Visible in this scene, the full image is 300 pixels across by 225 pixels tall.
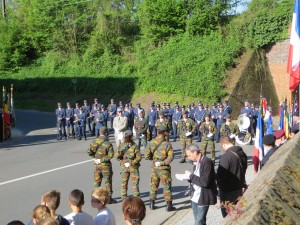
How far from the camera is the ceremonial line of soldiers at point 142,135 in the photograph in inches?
402

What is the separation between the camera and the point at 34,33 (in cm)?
5347

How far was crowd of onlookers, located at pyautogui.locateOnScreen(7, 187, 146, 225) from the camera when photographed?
481cm

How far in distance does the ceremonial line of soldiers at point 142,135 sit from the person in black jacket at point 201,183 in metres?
2.89

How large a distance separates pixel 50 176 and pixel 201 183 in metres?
8.53

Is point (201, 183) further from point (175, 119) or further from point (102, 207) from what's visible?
point (175, 119)

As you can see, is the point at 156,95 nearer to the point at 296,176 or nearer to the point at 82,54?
the point at 82,54

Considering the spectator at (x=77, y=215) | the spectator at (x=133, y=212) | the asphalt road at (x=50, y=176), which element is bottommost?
the asphalt road at (x=50, y=176)

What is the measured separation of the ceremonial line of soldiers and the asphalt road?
2.40ft

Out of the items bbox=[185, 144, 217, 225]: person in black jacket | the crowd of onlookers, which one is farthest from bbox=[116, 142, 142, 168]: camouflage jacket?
the crowd of onlookers

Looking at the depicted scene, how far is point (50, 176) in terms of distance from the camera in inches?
575

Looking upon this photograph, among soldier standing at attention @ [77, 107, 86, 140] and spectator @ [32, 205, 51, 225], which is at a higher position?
spectator @ [32, 205, 51, 225]

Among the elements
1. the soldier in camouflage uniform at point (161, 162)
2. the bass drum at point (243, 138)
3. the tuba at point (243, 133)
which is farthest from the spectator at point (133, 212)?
the bass drum at point (243, 138)

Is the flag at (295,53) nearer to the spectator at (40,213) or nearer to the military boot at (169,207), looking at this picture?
the military boot at (169,207)

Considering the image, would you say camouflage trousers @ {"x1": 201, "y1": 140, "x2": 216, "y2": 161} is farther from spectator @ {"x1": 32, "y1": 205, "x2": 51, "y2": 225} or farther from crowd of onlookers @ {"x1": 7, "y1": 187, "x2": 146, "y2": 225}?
spectator @ {"x1": 32, "y1": 205, "x2": 51, "y2": 225}
